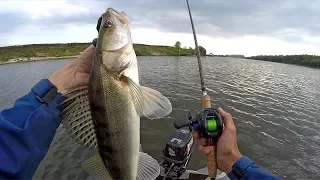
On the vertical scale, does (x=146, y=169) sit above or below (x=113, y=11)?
below

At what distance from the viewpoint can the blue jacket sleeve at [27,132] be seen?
7.02 ft

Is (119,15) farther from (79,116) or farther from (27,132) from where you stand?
(27,132)

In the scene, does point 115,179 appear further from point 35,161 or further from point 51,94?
point 51,94

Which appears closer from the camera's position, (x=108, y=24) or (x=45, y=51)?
(x=108, y=24)

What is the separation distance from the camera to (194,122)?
10.8 ft

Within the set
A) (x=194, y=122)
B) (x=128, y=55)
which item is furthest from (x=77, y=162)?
(x=128, y=55)

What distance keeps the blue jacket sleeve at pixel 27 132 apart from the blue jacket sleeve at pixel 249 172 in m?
1.78

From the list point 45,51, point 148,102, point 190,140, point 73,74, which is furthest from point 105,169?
point 45,51

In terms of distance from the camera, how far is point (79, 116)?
253 centimetres

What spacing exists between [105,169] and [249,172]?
1363 mm

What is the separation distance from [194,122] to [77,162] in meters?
8.58

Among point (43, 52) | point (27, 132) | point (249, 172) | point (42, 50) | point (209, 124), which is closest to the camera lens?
point (27, 132)

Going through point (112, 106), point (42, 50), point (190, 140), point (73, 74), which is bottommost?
point (42, 50)

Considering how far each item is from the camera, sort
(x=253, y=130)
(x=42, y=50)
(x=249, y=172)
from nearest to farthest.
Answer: (x=249, y=172)
(x=253, y=130)
(x=42, y=50)
